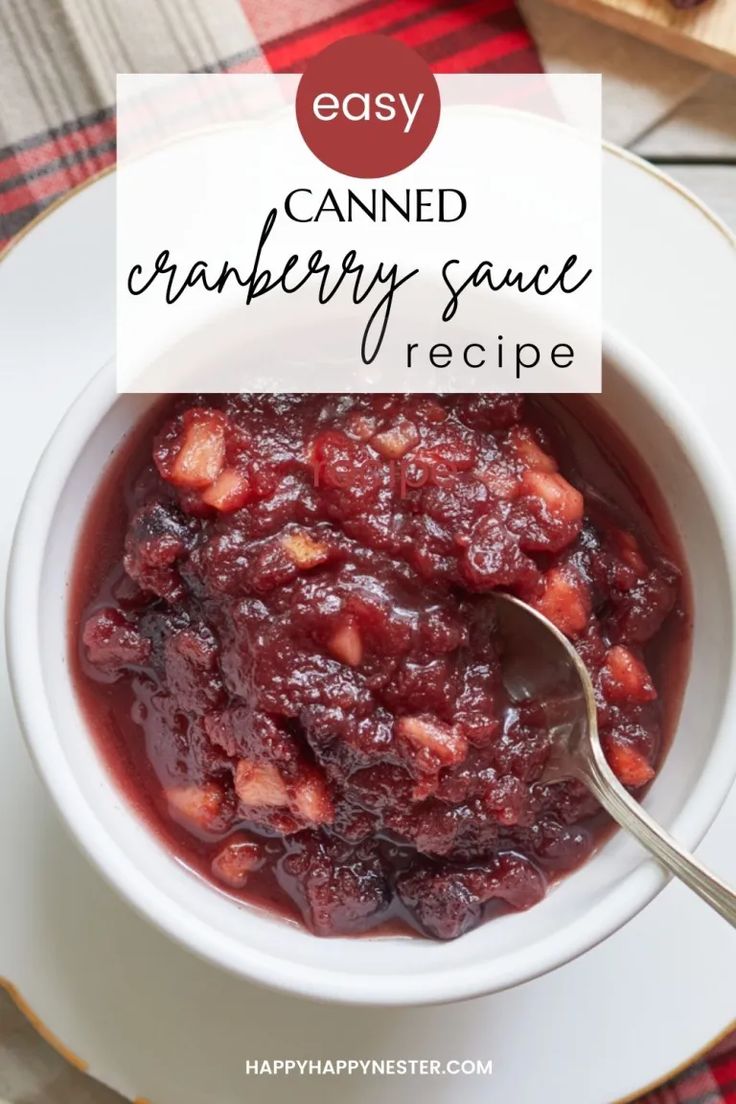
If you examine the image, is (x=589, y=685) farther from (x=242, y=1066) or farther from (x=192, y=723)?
(x=242, y=1066)

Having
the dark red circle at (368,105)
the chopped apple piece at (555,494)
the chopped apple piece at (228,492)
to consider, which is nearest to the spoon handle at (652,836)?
the chopped apple piece at (555,494)

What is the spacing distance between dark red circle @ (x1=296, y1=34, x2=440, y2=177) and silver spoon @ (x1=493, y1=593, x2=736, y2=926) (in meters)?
1.10

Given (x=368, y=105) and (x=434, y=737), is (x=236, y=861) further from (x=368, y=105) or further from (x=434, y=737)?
(x=368, y=105)

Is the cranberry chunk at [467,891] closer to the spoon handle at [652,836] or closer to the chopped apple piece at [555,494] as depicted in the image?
the spoon handle at [652,836]

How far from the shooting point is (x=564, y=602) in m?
2.10

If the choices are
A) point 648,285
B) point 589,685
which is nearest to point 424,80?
point 648,285

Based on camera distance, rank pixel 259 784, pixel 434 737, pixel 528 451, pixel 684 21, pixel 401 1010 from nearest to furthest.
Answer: pixel 434 737, pixel 259 784, pixel 528 451, pixel 401 1010, pixel 684 21

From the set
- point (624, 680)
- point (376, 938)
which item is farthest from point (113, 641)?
point (624, 680)

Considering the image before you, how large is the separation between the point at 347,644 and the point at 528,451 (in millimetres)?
544

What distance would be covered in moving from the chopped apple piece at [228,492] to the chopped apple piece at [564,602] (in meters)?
0.58

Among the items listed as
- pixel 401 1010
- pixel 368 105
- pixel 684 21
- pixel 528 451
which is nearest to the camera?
pixel 528 451

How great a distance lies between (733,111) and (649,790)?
1780 millimetres

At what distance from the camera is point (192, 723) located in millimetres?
2217

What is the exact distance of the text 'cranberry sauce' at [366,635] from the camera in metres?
2.00
